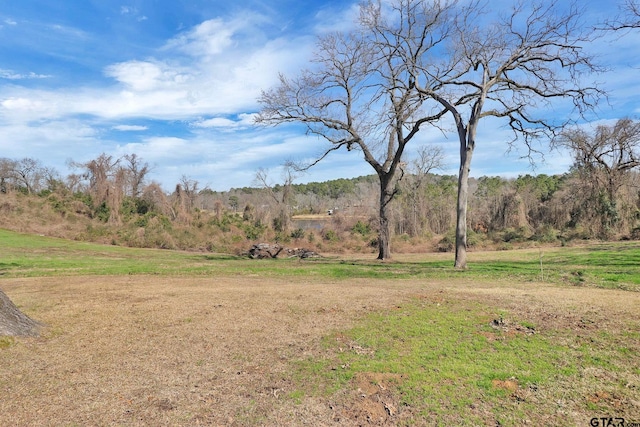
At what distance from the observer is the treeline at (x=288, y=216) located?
29641 mm

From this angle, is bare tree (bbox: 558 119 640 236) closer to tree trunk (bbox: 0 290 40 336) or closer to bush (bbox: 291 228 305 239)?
bush (bbox: 291 228 305 239)

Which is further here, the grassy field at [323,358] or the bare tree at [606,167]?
the bare tree at [606,167]

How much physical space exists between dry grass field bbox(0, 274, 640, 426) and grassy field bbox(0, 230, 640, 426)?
0.06 ft

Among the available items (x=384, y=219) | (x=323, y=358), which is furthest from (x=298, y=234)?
(x=323, y=358)

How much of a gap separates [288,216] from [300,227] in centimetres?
154

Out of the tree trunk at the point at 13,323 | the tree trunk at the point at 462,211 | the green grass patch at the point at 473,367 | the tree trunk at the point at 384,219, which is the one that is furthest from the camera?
the tree trunk at the point at 384,219

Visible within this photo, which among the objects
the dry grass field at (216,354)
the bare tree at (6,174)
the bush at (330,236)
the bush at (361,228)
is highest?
the bare tree at (6,174)

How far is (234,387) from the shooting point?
13.8 feet

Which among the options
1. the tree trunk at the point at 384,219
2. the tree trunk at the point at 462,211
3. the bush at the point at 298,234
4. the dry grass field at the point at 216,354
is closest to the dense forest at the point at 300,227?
the bush at the point at 298,234

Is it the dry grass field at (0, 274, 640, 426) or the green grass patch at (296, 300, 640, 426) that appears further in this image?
the green grass patch at (296, 300, 640, 426)

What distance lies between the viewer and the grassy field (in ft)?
12.1

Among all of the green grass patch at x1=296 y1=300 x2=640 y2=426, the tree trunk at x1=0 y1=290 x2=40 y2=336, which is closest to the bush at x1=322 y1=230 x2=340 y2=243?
the green grass patch at x1=296 y1=300 x2=640 y2=426

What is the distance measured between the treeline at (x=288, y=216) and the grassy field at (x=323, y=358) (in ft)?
59.7

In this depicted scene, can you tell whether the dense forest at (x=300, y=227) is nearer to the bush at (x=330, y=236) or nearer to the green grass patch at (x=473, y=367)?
the bush at (x=330, y=236)
